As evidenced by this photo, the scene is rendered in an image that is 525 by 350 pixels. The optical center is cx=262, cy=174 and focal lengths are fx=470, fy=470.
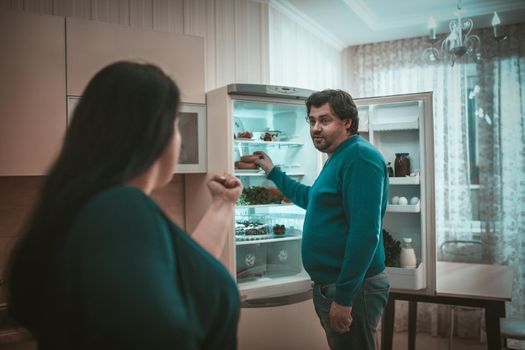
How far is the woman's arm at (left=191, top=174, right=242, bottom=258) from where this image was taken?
1085 millimetres

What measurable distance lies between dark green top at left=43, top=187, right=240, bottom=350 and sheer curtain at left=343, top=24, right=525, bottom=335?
356 centimetres

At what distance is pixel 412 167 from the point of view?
300 centimetres

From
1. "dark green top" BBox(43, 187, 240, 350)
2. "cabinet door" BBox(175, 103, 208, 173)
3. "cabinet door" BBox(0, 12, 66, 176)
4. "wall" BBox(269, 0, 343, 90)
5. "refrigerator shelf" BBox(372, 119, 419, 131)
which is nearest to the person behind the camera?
"dark green top" BBox(43, 187, 240, 350)

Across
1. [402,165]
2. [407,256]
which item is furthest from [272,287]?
[402,165]

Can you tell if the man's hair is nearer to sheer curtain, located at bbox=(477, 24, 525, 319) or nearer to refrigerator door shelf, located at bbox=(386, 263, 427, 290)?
refrigerator door shelf, located at bbox=(386, 263, 427, 290)

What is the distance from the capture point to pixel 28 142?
2.04 m

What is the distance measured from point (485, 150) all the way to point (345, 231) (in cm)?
245

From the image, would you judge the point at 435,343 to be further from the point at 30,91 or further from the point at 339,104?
the point at 30,91

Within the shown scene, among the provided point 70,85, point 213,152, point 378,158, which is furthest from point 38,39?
point 378,158

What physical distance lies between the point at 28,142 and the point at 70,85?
1.05 feet

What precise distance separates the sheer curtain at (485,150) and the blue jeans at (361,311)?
7.35ft

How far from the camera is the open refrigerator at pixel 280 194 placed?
2.59 metres

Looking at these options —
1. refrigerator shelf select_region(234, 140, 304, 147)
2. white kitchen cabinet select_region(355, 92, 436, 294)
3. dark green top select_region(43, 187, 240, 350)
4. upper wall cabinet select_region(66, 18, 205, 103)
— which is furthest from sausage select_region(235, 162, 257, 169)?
dark green top select_region(43, 187, 240, 350)

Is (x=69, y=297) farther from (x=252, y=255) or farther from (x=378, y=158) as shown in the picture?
(x=252, y=255)
